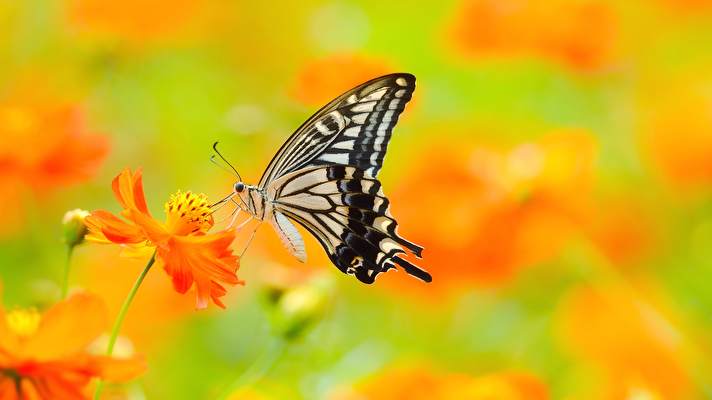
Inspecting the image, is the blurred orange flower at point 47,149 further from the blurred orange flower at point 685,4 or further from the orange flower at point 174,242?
the blurred orange flower at point 685,4

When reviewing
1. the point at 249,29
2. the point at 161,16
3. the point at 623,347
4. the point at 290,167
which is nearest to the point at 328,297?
the point at 290,167

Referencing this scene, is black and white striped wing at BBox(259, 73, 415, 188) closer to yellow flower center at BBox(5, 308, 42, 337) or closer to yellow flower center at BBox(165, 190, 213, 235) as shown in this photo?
yellow flower center at BBox(165, 190, 213, 235)

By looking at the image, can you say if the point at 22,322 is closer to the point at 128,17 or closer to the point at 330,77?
the point at 330,77

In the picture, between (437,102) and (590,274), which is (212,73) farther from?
(590,274)

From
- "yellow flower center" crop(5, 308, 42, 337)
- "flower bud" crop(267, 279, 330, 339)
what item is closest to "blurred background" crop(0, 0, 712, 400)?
"flower bud" crop(267, 279, 330, 339)

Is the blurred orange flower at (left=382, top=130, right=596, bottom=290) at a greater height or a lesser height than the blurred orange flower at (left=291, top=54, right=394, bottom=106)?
lesser

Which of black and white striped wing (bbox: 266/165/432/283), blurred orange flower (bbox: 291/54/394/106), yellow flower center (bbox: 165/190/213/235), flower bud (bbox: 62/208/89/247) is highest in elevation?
blurred orange flower (bbox: 291/54/394/106)

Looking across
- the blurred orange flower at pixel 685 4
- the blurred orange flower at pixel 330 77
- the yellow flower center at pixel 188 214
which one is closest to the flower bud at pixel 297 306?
the yellow flower center at pixel 188 214

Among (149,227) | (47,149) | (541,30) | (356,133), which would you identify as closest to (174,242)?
(149,227)
